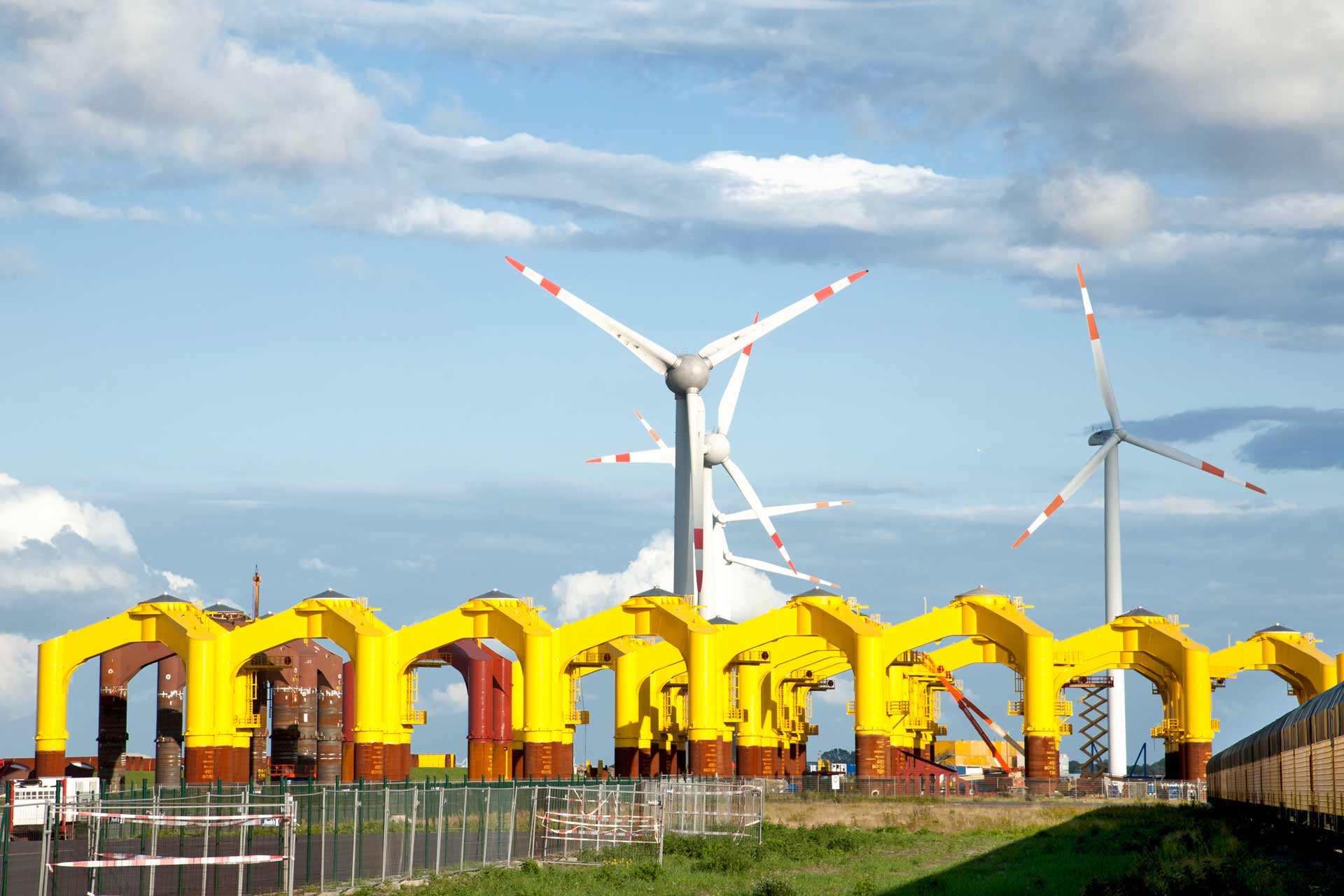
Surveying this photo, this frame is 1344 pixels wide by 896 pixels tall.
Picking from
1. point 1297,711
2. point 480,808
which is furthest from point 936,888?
point 480,808

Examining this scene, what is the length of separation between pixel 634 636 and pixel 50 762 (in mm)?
30396

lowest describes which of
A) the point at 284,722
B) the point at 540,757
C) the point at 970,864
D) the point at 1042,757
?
the point at 970,864

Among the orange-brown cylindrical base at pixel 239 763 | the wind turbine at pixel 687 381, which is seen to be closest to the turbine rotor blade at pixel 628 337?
the wind turbine at pixel 687 381

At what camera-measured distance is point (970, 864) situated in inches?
1743

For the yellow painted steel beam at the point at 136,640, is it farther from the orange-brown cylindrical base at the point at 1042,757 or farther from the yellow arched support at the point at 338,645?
the orange-brown cylindrical base at the point at 1042,757

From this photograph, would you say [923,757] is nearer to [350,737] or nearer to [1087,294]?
[1087,294]

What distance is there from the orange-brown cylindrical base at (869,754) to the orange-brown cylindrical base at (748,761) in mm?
6358

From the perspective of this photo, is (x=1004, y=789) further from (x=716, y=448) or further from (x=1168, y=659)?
(x=716, y=448)

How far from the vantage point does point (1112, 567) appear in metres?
96.6

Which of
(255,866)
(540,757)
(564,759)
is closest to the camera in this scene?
(255,866)

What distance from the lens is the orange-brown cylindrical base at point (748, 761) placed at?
84.2 m

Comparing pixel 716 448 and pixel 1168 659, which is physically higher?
pixel 716 448

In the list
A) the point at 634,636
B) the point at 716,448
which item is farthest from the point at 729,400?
the point at 634,636

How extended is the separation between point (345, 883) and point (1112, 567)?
2780 inches
